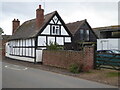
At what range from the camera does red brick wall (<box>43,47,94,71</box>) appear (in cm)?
1672

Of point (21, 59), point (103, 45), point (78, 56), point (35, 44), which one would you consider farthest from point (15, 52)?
point (78, 56)

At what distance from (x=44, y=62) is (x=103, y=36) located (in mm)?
20740

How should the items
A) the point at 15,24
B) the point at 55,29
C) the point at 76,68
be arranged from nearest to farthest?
the point at 76,68 < the point at 55,29 < the point at 15,24


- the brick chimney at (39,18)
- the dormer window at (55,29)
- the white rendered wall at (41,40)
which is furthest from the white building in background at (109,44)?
the brick chimney at (39,18)

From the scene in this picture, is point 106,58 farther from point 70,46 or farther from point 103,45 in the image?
point 103,45

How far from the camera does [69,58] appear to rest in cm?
1919

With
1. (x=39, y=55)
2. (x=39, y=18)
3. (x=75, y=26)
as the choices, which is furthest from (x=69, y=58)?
(x=75, y=26)

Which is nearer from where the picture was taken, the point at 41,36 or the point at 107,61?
the point at 107,61

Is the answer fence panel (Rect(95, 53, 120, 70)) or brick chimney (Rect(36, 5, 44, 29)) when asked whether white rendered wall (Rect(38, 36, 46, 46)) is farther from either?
fence panel (Rect(95, 53, 120, 70))

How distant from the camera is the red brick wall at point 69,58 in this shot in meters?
16.7

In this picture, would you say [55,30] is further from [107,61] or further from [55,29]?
[107,61]

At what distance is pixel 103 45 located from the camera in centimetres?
3747

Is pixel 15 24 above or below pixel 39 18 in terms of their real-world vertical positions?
above

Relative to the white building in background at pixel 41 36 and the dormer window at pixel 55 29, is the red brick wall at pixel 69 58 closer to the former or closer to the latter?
the white building in background at pixel 41 36
